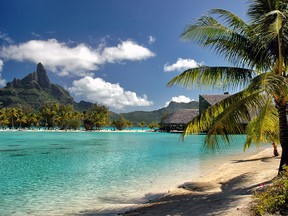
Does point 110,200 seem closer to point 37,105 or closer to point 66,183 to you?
point 66,183

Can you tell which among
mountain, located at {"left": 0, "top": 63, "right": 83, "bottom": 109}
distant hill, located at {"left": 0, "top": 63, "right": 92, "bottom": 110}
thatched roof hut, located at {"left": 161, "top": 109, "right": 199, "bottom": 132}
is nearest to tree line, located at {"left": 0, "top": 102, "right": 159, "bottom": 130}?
thatched roof hut, located at {"left": 161, "top": 109, "right": 199, "bottom": 132}

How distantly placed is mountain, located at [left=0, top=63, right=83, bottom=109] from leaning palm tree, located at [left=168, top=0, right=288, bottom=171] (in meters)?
138

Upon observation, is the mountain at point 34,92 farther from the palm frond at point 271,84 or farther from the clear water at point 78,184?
the palm frond at point 271,84

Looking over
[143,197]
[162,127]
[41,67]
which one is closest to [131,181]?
[143,197]

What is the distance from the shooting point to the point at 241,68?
6.50 meters

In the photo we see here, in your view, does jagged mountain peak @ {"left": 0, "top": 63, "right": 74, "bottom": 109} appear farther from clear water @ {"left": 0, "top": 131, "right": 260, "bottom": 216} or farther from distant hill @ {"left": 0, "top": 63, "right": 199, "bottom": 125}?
clear water @ {"left": 0, "top": 131, "right": 260, "bottom": 216}

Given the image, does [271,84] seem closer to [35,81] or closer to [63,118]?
[63,118]

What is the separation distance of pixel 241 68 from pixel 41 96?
160 meters

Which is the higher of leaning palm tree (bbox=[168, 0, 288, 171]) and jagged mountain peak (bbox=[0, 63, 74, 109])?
jagged mountain peak (bbox=[0, 63, 74, 109])

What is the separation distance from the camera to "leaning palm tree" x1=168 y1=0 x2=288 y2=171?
5672 millimetres

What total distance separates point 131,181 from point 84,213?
3.58 m

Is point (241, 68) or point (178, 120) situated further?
point (178, 120)

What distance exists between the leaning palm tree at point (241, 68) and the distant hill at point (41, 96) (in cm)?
12748

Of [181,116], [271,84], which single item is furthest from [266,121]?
[181,116]
